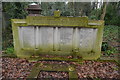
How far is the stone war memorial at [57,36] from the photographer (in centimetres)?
345

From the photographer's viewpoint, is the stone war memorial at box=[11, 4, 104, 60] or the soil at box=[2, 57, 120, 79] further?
the stone war memorial at box=[11, 4, 104, 60]

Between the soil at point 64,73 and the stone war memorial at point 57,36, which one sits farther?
the stone war memorial at point 57,36

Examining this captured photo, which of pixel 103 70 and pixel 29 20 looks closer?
pixel 103 70

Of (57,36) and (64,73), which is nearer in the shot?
(64,73)

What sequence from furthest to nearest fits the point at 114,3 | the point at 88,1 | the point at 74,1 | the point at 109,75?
1. the point at 88,1
2. the point at 74,1
3. the point at 114,3
4. the point at 109,75

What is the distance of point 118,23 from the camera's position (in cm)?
1088

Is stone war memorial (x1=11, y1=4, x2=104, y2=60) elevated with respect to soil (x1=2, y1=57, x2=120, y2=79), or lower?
elevated

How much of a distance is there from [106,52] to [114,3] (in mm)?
10521

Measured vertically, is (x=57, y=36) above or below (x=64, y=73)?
above

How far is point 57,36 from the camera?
3617mm

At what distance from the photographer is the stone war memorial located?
345 centimetres

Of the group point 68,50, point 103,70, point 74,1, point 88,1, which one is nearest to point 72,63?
point 68,50

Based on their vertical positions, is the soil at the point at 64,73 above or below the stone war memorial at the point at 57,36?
below

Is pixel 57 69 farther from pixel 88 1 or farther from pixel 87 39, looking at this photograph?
pixel 88 1
